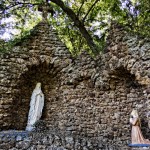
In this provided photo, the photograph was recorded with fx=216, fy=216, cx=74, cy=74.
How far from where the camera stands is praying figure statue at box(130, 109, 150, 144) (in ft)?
16.9

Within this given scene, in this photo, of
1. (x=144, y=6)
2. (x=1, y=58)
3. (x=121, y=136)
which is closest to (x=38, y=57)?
(x=1, y=58)

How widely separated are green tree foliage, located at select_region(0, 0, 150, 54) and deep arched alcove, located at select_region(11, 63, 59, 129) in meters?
2.52

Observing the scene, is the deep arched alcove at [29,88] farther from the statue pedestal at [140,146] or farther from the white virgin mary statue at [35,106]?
the statue pedestal at [140,146]

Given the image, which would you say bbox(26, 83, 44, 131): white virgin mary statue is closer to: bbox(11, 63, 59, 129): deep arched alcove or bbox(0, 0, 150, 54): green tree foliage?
bbox(11, 63, 59, 129): deep arched alcove

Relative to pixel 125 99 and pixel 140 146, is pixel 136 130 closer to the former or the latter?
pixel 140 146

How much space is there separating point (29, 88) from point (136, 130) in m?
3.60

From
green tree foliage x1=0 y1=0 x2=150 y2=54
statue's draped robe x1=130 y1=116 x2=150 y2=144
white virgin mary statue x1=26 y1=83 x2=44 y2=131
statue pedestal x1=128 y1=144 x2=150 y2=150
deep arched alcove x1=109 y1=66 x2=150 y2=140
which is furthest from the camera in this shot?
green tree foliage x1=0 y1=0 x2=150 y2=54

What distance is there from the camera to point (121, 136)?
5887 mm

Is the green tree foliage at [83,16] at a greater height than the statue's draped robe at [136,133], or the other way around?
the green tree foliage at [83,16]

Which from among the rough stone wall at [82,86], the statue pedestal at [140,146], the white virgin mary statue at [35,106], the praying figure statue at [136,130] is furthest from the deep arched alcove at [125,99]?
the white virgin mary statue at [35,106]

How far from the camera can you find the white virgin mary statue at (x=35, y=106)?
6.48 meters

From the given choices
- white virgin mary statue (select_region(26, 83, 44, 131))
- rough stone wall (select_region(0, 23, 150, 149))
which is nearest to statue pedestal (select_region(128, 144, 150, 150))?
rough stone wall (select_region(0, 23, 150, 149))

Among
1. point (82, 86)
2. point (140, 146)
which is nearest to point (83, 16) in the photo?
point (82, 86)

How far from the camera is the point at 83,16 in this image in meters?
11.3
